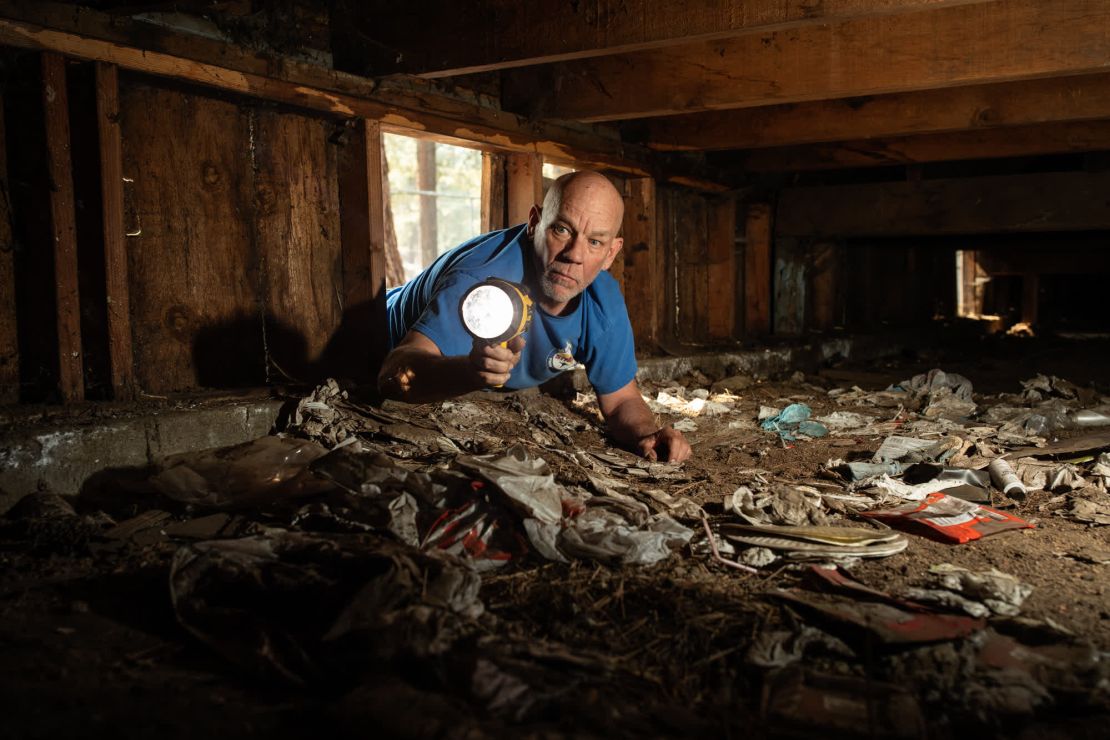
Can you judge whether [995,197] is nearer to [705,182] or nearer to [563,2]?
[705,182]

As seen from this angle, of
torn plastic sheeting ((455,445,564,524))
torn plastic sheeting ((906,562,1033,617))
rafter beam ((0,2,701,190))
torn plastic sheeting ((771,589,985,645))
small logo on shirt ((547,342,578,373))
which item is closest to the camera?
torn plastic sheeting ((771,589,985,645))

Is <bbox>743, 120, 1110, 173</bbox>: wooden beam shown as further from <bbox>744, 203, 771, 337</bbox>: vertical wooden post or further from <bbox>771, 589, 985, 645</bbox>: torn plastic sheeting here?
<bbox>771, 589, 985, 645</bbox>: torn plastic sheeting

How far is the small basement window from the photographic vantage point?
19453mm

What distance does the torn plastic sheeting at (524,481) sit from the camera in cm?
264

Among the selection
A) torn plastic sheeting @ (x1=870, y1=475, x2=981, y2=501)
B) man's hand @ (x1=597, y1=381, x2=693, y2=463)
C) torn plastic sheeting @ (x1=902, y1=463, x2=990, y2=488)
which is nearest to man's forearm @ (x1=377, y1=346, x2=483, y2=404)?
man's hand @ (x1=597, y1=381, x2=693, y2=463)

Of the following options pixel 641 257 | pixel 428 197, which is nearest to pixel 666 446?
pixel 641 257

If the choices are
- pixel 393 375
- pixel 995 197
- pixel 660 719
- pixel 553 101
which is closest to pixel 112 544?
pixel 393 375

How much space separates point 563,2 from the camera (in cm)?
377

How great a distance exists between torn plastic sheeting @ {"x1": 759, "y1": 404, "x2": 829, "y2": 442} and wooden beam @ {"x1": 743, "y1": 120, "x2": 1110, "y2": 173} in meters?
3.24

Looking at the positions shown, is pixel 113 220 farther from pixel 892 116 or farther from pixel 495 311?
pixel 892 116

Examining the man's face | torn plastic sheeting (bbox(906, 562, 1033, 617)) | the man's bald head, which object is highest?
the man's bald head

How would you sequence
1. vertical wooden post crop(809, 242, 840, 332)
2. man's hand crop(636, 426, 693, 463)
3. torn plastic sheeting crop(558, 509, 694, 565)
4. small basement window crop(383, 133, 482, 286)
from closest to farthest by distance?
torn plastic sheeting crop(558, 509, 694, 565), man's hand crop(636, 426, 693, 463), vertical wooden post crop(809, 242, 840, 332), small basement window crop(383, 133, 482, 286)

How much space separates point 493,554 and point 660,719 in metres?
0.97

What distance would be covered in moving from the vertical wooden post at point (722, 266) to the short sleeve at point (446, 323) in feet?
17.1
